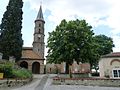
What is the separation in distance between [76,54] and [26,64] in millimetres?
23745

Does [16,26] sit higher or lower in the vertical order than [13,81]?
higher

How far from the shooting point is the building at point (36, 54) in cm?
5534

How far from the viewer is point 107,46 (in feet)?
194

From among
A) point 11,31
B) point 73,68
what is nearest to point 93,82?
point 11,31

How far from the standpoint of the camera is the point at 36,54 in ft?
190

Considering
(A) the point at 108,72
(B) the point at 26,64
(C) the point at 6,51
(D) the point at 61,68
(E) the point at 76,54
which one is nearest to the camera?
(A) the point at 108,72

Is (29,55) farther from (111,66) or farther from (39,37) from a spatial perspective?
(111,66)

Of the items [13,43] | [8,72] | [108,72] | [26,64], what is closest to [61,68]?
[26,64]

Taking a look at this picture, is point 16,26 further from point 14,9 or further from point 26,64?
point 26,64

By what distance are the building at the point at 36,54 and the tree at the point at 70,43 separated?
60.1 feet

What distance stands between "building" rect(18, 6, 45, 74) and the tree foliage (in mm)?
18334

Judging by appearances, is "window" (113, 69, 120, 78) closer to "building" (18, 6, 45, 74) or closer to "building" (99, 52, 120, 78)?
"building" (99, 52, 120, 78)

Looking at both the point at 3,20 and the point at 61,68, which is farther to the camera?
the point at 61,68

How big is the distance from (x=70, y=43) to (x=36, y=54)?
2431cm
